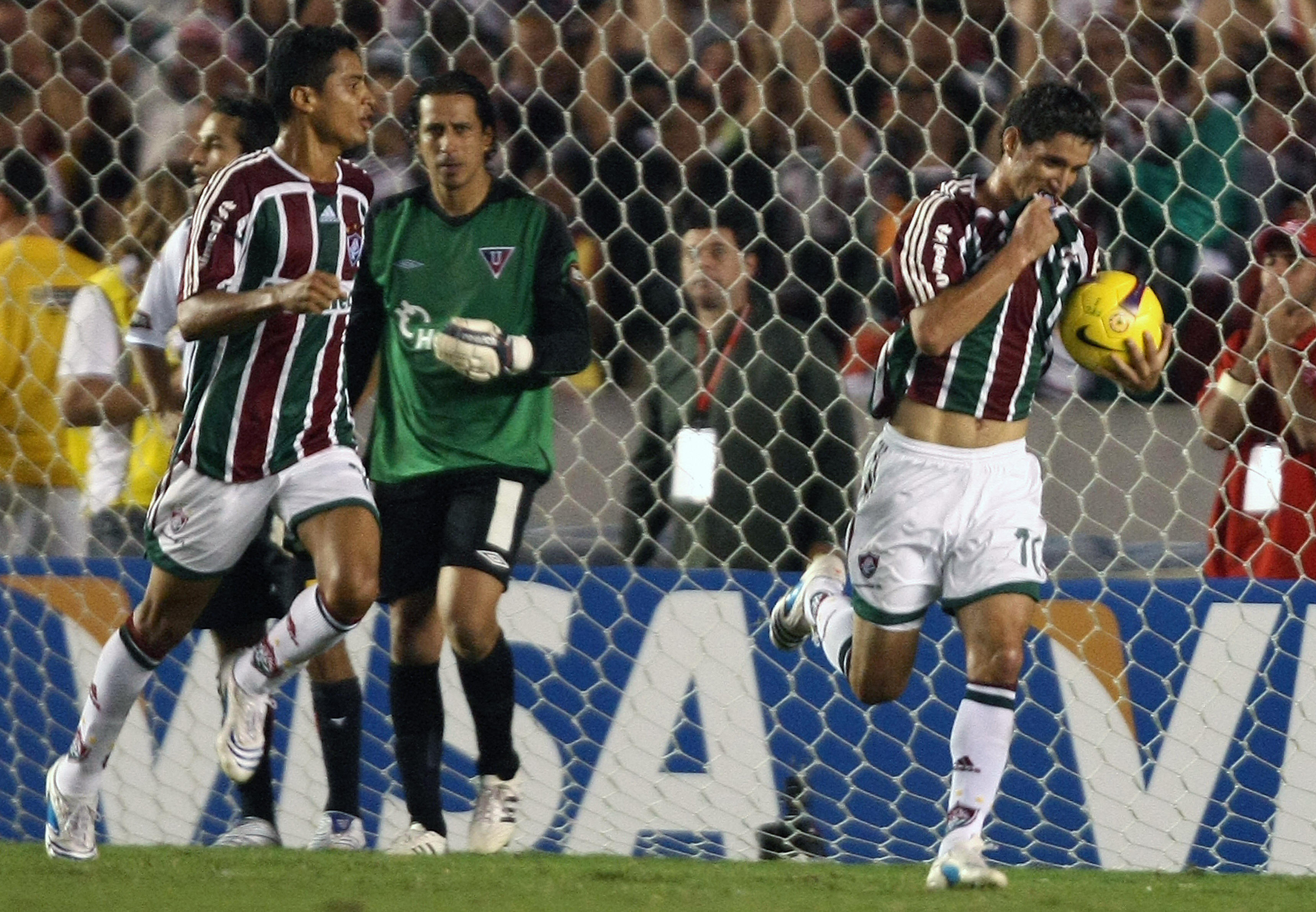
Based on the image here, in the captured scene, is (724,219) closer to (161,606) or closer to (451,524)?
(451,524)

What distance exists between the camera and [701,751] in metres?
A: 4.64

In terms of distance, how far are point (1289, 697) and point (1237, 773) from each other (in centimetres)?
21

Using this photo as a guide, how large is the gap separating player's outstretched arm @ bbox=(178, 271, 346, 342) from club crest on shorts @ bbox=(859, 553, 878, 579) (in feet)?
3.75

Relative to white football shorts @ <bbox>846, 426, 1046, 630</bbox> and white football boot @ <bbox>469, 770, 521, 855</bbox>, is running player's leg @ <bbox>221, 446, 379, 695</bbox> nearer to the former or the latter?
white football boot @ <bbox>469, 770, 521, 855</bbox>

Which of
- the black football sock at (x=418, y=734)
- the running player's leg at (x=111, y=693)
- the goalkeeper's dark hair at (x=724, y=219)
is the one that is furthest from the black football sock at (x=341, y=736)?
the goalkeeper's dark hair at (x=724, y=219)

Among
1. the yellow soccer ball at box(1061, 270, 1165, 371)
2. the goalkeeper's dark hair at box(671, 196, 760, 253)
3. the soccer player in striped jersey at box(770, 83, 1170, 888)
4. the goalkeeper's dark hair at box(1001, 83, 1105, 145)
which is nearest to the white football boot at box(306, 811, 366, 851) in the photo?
the soccer player in striped jersey at box(770, 83, 1170, 888)

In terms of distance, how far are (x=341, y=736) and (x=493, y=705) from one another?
1.23 ft

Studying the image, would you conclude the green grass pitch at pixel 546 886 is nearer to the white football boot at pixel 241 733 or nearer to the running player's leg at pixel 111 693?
the running player's leg at pixel 111 693

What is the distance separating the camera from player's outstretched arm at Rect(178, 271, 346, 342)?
3.62m

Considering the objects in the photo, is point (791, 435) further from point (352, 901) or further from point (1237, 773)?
point (352, 901)

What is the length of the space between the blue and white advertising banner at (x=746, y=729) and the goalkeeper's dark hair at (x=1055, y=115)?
132 centimetres

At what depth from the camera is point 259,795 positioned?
14.9 ft

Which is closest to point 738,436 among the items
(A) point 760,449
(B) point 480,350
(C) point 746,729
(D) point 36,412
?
(A) point 760,449

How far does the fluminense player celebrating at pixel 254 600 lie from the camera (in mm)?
4375
